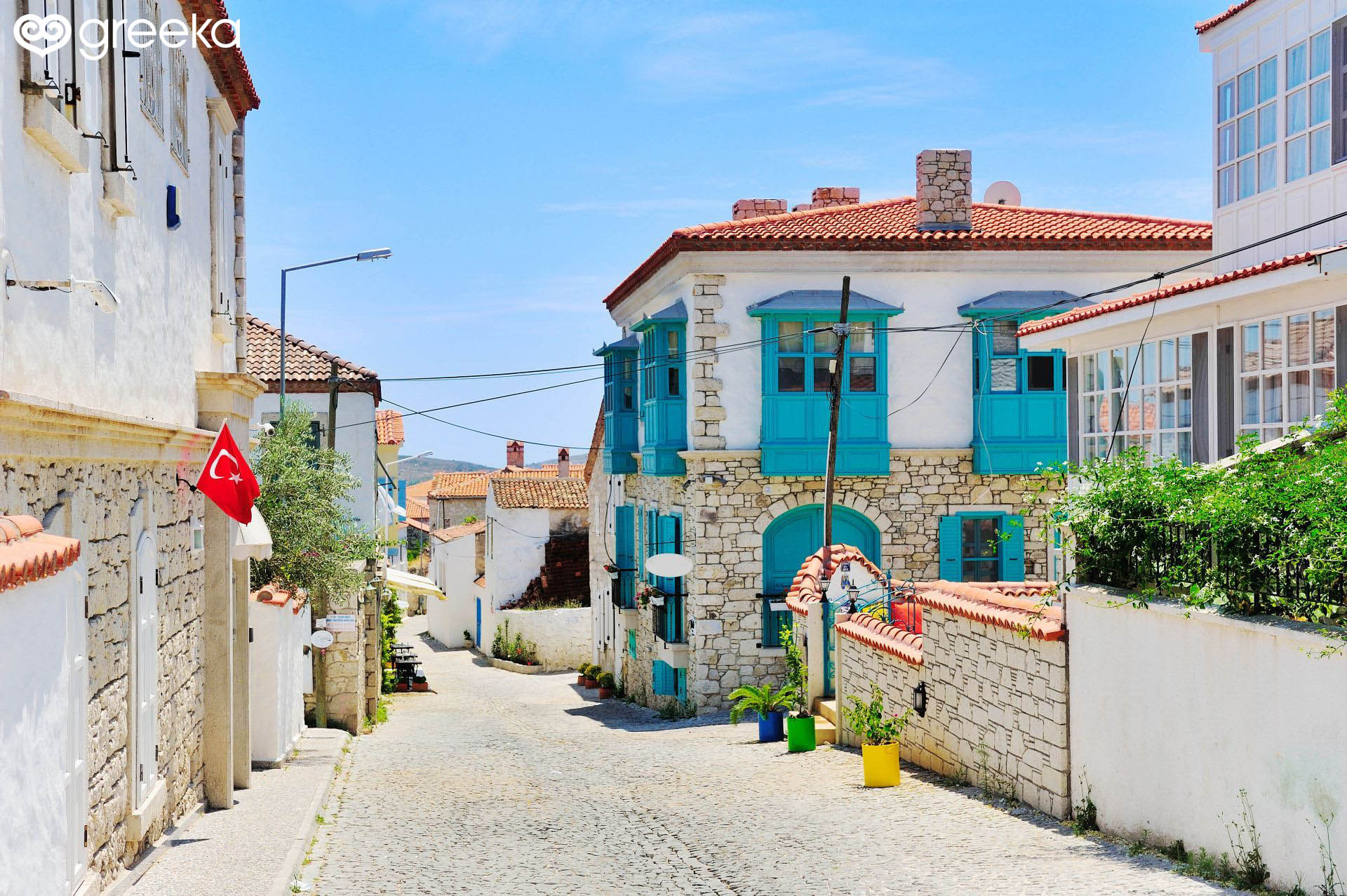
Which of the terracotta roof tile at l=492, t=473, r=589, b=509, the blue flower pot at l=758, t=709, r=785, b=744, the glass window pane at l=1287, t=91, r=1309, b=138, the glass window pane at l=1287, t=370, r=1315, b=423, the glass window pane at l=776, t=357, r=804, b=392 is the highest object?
the glass window pane at l=1287, t=91, r=1309, b=138

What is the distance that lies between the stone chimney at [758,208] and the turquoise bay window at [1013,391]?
23.1ft

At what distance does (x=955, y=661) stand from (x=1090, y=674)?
292 centimetres

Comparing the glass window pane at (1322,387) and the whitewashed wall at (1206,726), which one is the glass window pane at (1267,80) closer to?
the glass window pane at (1322,387)

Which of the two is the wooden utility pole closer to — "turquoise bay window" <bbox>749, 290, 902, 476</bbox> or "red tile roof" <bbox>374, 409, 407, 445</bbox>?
"turquoise bay window" <bbox>749, 290, 902, 476</bbox>

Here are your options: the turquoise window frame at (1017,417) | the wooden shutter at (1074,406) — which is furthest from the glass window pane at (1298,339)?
the turquoise window frame at (1017,417)

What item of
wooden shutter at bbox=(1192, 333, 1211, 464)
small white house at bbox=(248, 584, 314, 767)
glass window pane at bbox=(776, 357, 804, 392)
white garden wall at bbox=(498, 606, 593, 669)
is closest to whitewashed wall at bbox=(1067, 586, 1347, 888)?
wooden shutter at bbox=(1192, 333, 1211, 464)

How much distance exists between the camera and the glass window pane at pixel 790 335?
907 inches

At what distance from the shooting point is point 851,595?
17938 millimetres

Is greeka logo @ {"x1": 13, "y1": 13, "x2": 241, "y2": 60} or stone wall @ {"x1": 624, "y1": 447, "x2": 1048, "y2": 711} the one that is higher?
greeka logo @ {"x1": 13, "y1": 13, "x2": 241, "y2": 60}

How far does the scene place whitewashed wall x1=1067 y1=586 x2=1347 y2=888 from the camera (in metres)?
7.24

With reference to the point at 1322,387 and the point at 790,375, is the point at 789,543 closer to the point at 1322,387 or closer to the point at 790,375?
the point at 790,375

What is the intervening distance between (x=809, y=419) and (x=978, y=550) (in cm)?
412

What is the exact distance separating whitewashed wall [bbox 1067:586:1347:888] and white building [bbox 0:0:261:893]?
640cm

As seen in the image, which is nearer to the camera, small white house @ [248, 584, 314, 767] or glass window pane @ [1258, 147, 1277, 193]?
glass window pane @ [1258, 147, 1277, 193]
